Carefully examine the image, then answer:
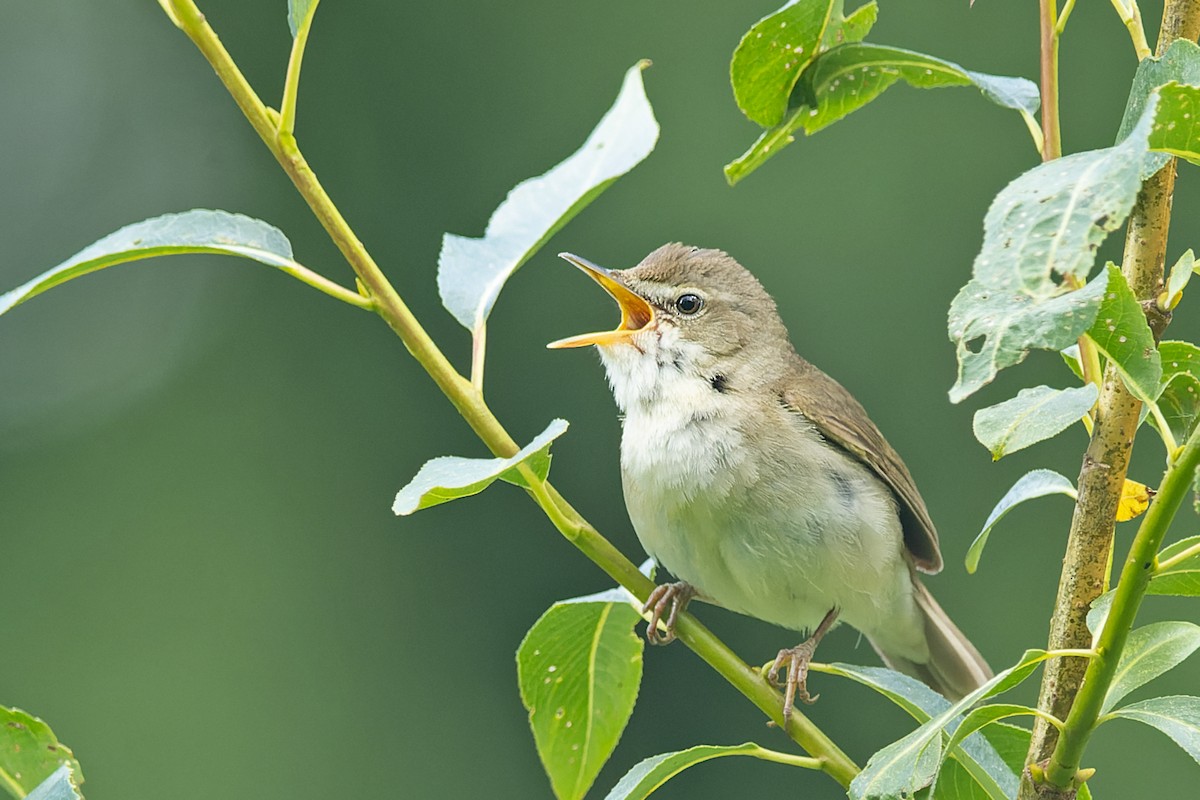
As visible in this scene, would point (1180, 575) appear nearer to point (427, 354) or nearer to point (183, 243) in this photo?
point (427, 354)

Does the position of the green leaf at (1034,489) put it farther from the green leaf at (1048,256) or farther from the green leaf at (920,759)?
the green leaf at (1048,256)

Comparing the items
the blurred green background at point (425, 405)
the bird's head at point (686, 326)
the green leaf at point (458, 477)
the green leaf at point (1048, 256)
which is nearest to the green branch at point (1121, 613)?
the green leaf at point (1048, 256)

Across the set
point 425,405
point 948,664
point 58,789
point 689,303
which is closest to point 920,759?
point 58,789

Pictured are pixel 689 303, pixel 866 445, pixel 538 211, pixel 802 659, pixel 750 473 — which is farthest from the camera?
pixel 689 303

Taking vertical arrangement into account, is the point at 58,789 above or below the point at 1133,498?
above

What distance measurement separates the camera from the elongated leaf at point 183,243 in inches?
63.5

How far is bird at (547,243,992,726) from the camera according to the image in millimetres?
2906

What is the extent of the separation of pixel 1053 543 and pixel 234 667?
523 cm

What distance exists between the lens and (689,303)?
3434mm

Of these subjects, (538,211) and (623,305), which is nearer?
(538,211)

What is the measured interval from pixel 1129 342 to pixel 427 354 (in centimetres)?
72

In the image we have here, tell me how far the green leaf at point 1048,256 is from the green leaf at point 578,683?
0.96 metres

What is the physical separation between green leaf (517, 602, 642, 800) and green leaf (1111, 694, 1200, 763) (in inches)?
27.8

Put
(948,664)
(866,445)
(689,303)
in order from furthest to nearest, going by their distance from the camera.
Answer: (948,664) → (689,303) → (866,445)
